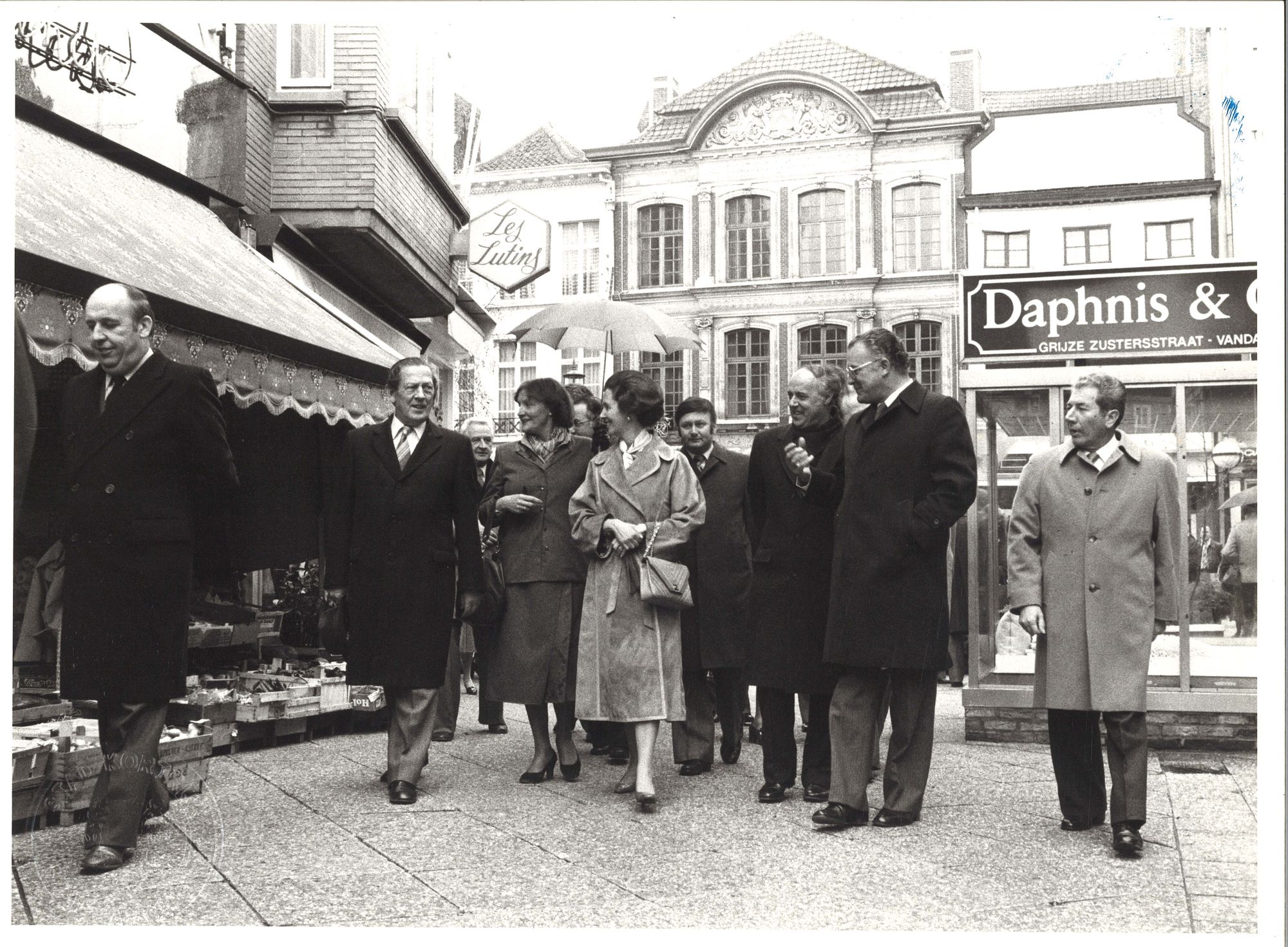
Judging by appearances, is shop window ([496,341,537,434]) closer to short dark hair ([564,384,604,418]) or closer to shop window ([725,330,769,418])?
shop window ([725,330,769,418])

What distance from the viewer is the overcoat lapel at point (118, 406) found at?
188 inches

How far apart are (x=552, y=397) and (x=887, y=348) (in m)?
1.75

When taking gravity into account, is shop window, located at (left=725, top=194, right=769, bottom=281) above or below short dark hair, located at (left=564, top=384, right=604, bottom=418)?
above

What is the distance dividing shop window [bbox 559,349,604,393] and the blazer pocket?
1876 cm

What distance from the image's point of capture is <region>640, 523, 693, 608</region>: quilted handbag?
5852mm

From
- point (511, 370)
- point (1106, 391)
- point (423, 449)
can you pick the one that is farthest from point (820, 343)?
point (1106, 391)

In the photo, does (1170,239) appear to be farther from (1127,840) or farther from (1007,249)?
(1127,840)

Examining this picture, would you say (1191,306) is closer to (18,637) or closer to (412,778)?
(412,778)

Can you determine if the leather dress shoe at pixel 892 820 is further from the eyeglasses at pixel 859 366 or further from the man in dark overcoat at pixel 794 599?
the eyeglasses at pixel 859 366

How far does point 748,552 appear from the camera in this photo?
23.8 feet

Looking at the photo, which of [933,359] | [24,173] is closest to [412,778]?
[24,173]

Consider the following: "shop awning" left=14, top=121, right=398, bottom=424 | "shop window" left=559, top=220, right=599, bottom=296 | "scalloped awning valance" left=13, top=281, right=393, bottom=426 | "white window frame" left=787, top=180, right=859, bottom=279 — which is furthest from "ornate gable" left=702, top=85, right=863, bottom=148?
"scalloped awning valance" left=13, top=281, right=393, bottom=426

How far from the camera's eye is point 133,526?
4.73 meters

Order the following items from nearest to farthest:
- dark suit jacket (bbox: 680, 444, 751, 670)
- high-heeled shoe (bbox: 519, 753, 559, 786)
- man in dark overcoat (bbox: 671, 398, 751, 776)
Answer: high-heeled shoe (bbox: 519, 753, 559, 786)
man in dark overcoat (bbox: 671, 398, 751, 776)
dark suit jacket (bbox: 680, 444, 751, 670)
